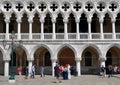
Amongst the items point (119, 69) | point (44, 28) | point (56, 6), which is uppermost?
point (56, 6)

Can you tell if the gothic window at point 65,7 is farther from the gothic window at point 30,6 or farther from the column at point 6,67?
the column at point 6,67

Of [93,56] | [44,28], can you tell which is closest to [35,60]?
[44,28]

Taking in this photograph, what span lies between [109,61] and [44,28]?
9802 millimetres

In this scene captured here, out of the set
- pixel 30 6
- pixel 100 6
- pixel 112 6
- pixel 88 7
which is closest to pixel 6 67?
pixel 30 6

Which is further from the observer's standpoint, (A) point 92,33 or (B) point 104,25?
(B) point 104,25

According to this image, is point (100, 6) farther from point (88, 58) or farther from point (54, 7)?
point (88, 58)

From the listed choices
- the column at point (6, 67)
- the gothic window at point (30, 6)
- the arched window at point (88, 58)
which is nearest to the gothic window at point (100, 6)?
the arched window at point (88, 58)

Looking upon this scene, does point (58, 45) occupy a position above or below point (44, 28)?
below

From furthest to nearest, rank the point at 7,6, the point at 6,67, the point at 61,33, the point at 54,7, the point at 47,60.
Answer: the point at 47,60, the point at 7,6, the point at 54,7, the point at 61,33, the point at 6,67

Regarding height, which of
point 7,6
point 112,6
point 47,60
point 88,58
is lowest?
point 47,60

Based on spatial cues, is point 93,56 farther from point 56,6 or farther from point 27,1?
point 27,1

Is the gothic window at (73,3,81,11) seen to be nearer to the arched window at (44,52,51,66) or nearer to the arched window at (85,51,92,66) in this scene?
the arched window at (85,51,92,66)

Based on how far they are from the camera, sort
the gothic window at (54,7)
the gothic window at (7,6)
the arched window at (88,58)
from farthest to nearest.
Answer: 1. the arched window at (88,58)
2. the gothic window at (7,6)
3. the gothic window at (54,7)

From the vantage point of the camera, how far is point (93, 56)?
1572 inches
